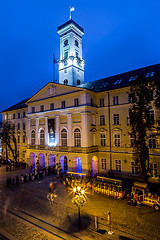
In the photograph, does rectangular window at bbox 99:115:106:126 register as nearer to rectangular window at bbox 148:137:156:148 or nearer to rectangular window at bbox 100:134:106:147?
rectangular window at bbox 100:134:106:147

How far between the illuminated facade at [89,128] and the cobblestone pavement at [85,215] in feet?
30.0

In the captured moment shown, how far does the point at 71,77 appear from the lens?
43.1 m

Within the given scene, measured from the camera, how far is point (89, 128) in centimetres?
2853

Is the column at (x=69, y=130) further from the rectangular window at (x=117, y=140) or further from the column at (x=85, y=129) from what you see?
the rectangular window at (x=117, y=140)

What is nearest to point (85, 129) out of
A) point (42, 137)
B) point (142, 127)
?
point (142, 127)

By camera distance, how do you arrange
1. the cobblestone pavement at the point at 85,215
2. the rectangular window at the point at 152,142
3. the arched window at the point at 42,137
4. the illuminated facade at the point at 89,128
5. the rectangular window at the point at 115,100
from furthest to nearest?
1. the arched window at the point at 42,137
2. the rectangular window at the point at 115,100
3. the illuminated facade at the point at 89,128
4. the rectangular window at the point at 152,142
5. the cobblestone pavement at the point at 85,215

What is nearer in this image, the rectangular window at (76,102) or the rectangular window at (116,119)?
the rectangular window at (116,119)

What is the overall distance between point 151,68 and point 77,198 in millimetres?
26052

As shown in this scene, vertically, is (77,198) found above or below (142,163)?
below

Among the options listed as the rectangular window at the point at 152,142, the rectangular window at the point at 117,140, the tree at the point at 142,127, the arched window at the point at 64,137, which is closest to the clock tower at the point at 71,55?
the arched window at the point at 64,137

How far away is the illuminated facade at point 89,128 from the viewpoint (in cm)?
2708

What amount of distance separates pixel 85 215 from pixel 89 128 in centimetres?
1581

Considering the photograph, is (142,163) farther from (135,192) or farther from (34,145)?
(34,145)

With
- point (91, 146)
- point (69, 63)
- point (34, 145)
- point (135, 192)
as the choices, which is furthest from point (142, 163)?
point (69, 63)
